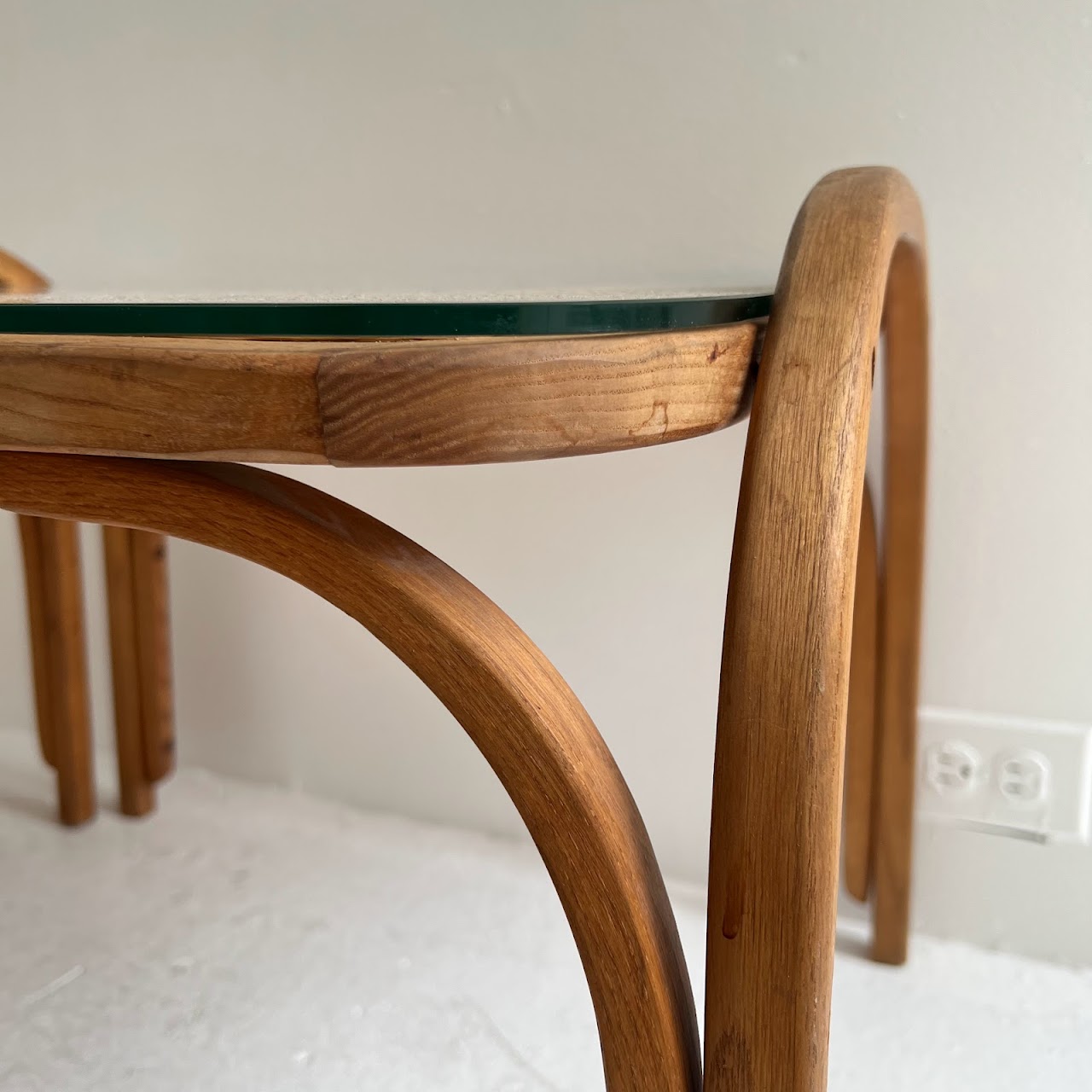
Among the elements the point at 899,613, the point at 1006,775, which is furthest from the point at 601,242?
the point at 1006,775

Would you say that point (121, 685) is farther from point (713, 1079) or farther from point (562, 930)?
point (713, 1079)

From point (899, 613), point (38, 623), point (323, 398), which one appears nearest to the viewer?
point (323, 398)

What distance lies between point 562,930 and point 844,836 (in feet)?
0.90

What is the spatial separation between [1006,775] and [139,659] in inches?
34.5

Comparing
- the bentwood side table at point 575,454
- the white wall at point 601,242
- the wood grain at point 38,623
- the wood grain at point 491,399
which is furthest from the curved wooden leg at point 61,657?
the wood grain at point 491,399

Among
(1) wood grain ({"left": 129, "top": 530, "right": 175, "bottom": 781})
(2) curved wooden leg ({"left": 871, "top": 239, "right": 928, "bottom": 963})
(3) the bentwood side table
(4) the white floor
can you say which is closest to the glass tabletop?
(3) the bentwood side table

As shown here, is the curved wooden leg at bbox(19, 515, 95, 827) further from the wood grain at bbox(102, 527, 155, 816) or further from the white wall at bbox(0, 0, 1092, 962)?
the white wall at bbox(0, 0, 1092, 962)

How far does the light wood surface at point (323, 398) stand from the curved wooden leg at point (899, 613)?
46 cm

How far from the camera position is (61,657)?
1.11 meters

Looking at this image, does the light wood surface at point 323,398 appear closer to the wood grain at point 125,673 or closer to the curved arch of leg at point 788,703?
the curved arch of leg at point 788,703

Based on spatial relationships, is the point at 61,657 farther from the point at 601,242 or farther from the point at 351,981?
the point at 601,242

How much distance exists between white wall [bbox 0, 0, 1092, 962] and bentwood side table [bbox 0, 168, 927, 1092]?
0.43 meters

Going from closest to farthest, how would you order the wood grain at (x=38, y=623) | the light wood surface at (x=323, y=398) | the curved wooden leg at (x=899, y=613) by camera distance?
the light wood surface at (x=323, y=398)
the curved wooden leg at (x=899, y=613)
the wood grain at (x=38, y=623)

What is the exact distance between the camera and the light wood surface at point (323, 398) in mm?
312
